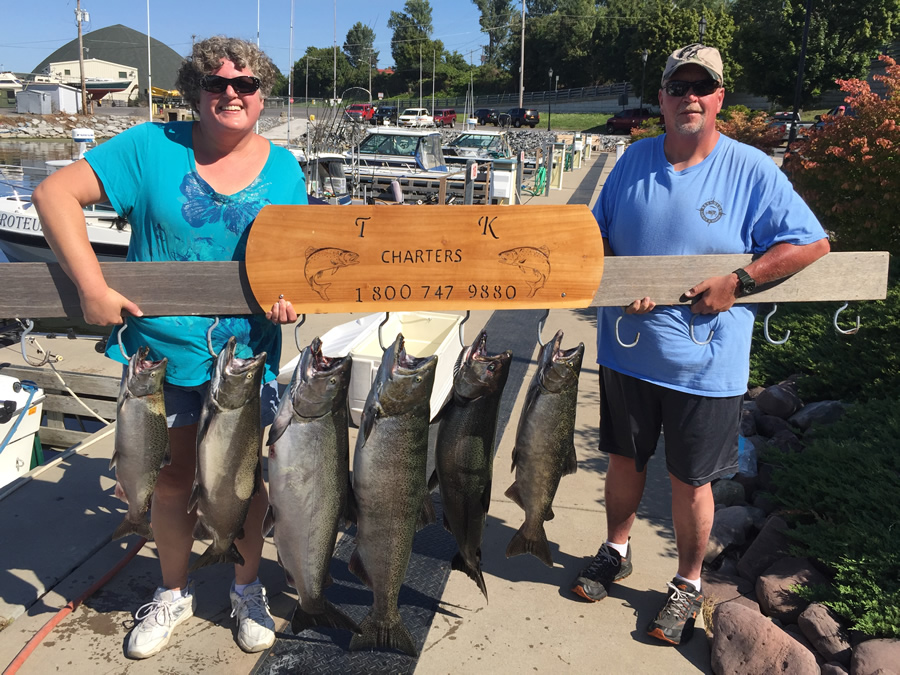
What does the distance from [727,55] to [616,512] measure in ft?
196

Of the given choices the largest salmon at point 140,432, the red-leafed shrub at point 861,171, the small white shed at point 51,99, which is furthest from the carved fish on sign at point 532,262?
the small white shed at point 51,99

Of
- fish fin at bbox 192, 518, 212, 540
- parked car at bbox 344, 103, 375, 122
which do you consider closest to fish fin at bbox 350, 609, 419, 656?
fish fin at bbox 192, 518, 212, 540

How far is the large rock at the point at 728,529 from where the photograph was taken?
3.67 meters

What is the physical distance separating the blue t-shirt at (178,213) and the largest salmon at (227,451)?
32 centimetres

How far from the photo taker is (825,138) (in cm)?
703

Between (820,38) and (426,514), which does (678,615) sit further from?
(820,38)

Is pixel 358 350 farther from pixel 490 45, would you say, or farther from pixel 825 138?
pixel 490 45

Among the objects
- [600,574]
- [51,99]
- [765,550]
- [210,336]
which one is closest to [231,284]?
[210,336]

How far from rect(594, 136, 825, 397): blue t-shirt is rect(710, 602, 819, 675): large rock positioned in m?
0.99

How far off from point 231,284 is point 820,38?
51.5 metres

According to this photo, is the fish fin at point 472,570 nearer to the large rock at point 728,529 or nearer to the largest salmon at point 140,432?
the largest salmon at point 140,432

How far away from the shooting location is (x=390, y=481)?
2148 millimetres

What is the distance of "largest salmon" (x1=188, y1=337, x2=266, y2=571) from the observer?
2.14m

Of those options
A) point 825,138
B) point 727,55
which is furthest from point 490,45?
point 825,138
